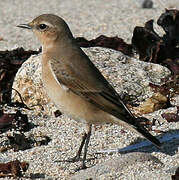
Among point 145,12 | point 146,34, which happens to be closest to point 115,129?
point 146,34

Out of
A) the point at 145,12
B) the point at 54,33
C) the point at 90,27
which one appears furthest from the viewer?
the point at 145,12

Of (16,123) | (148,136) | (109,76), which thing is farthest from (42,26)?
(148,136)

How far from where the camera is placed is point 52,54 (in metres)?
7.09

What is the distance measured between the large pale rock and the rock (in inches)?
76.1

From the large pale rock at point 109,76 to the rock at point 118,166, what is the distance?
1934mm

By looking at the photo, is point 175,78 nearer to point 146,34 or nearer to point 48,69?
point 146,34

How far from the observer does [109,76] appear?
8344 mm

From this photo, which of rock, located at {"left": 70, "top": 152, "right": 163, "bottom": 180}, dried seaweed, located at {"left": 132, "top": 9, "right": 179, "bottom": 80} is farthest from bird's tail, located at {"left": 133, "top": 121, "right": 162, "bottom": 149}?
dried seaweed, located at {"left": 132, "top": 9, "right": 179, "bottom": 80}

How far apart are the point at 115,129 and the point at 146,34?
2.34m

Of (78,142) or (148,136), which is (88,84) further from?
(148,136)

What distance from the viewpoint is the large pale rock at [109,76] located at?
826cm

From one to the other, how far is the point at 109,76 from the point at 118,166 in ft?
7.71

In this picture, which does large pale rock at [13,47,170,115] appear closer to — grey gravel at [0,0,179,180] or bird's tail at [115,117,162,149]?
grey gravel at [0,0,179,180]

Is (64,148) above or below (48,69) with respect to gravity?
below
